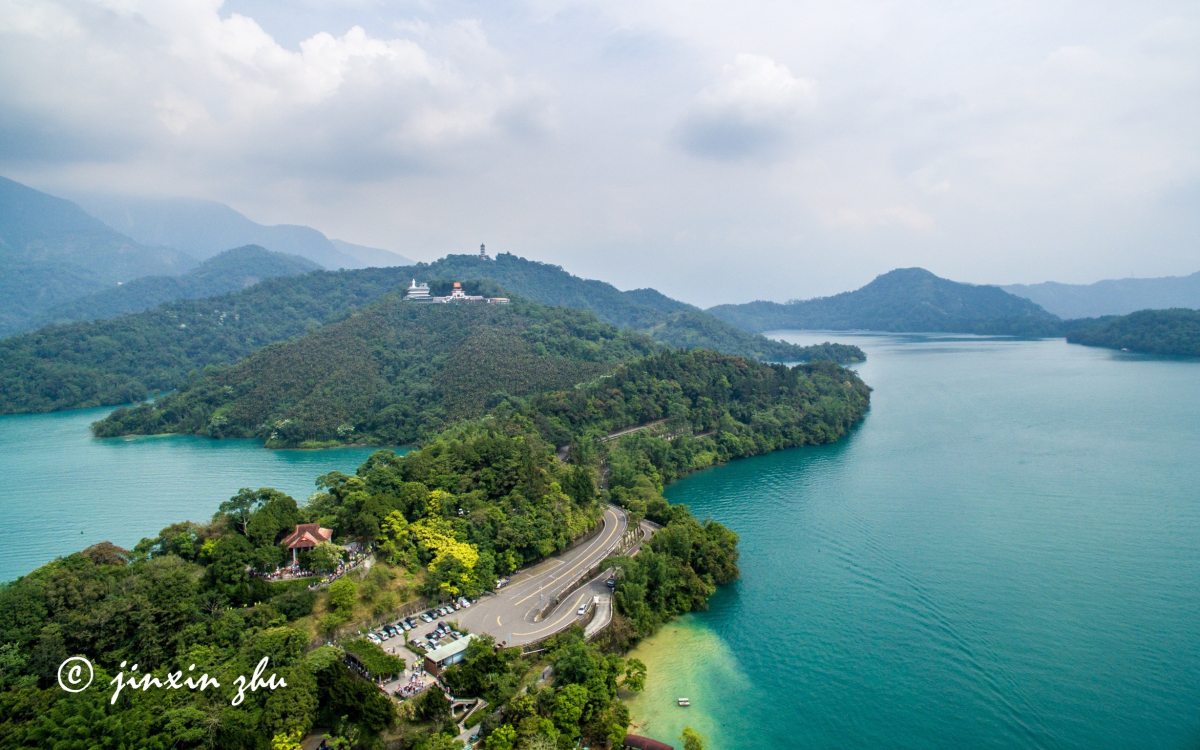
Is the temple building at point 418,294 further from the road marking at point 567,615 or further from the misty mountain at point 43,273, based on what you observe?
the misty mountain at point 43,273

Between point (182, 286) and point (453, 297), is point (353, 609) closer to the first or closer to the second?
point (453, 297)

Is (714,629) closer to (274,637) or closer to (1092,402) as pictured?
(274,637)

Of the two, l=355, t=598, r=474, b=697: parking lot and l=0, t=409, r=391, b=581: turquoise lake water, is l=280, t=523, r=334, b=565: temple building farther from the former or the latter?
l=0, t=409, r=391, b=581: turquoise lake water

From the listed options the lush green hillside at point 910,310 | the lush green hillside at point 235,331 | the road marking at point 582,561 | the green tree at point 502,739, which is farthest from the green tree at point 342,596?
the lush green hillside at point 910,310

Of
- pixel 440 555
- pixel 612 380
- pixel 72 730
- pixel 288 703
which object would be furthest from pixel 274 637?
pixel 612 380

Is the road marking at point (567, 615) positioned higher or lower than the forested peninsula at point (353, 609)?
lower

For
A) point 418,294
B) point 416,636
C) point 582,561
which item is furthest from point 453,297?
point 416,636
